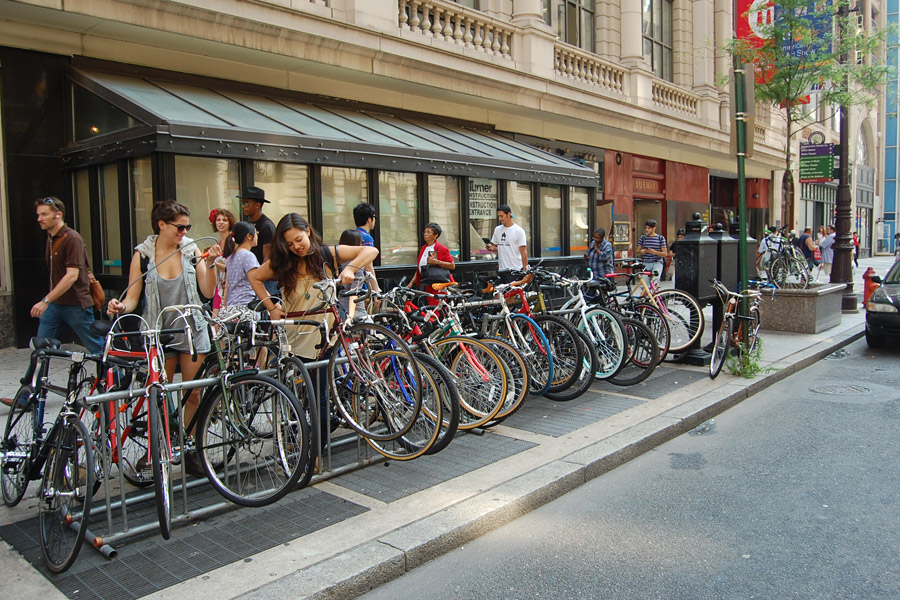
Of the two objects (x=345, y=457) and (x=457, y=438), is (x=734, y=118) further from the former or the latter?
(x=345, y=457)

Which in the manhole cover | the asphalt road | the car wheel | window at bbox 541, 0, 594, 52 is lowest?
the asphalt road

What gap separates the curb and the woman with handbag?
217 centimetres

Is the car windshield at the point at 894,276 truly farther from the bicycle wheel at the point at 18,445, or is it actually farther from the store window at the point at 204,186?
the bicycle wheel at the point at 18,445

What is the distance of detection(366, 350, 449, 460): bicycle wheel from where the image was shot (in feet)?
15.7

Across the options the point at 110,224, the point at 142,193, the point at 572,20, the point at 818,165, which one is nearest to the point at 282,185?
the point at 142,193

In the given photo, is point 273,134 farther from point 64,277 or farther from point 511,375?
→ point 511,375

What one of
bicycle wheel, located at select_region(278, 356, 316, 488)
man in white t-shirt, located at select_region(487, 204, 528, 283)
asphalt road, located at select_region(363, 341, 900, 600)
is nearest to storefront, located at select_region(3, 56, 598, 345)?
man in white t-shirt, located at select_region(487, 204, 528, 283)

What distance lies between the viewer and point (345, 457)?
18.0 ft

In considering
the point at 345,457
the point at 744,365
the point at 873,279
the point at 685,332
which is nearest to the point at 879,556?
the point at 345,457

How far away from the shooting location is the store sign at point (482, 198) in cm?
1310

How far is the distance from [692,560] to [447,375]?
184cm

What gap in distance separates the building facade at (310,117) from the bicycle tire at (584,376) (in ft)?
16.4

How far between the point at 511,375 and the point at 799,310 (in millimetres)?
7897

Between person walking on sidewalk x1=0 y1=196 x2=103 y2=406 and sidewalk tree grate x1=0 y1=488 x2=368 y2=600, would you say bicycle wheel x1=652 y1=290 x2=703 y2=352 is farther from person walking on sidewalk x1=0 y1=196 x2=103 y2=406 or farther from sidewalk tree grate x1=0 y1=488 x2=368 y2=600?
person walking on sidewalk x1=0 y1=196 x2=103 y2=406
